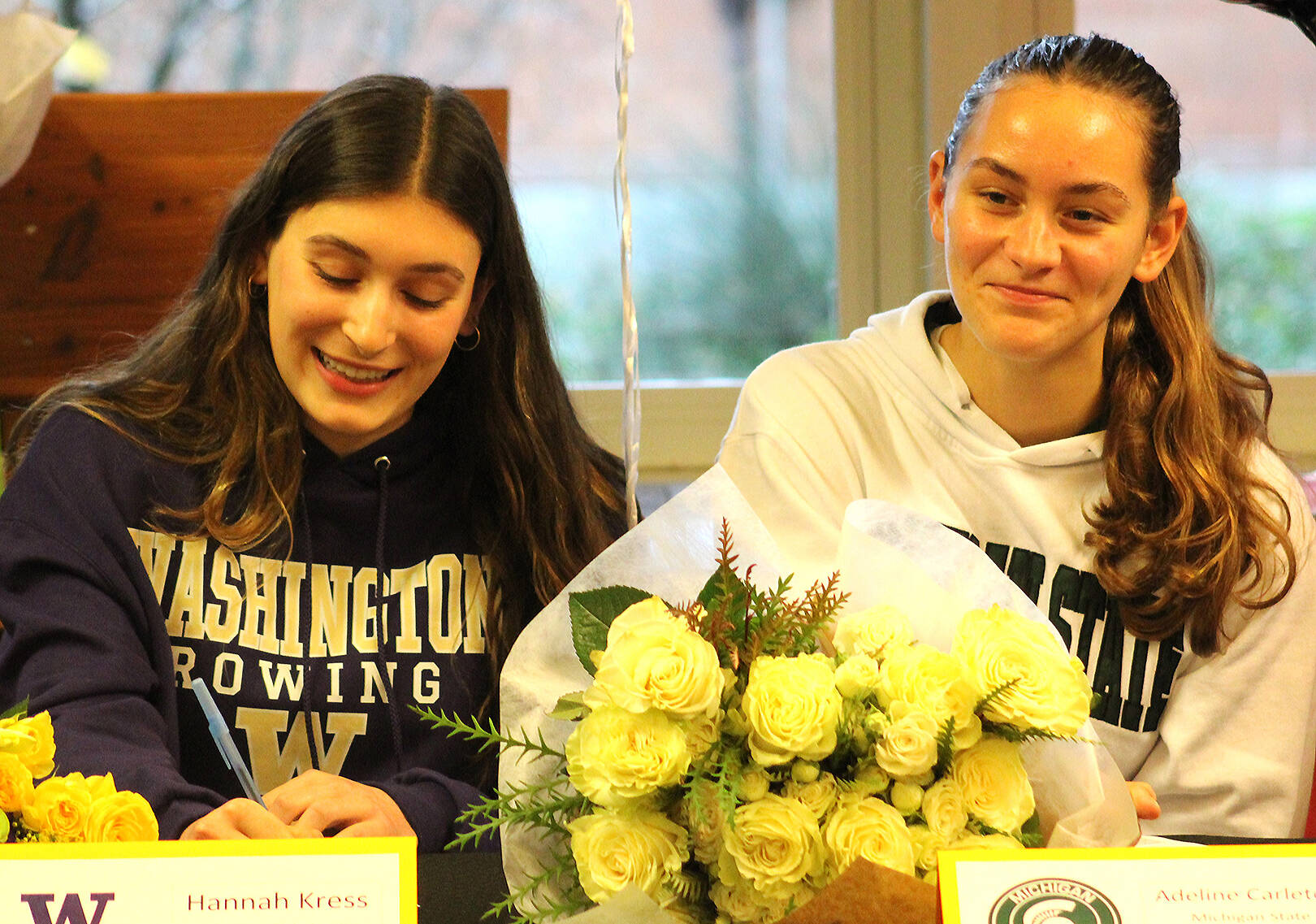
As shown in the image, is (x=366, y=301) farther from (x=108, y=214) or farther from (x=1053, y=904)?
(x=108, y=214)

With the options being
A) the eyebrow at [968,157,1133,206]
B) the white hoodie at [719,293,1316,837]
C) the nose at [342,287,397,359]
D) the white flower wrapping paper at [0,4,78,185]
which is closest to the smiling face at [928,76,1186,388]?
the eyebrow at [968,157,1133,206]

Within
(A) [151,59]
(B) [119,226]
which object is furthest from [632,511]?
(A) [151,59]

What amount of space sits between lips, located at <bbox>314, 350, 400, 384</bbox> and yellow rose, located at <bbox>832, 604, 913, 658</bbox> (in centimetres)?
70

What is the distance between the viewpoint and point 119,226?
217cm

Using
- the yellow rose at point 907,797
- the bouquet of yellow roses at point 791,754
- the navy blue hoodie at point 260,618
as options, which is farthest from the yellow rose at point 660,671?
the navy blue hoodie at point 260,618

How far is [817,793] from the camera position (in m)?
0.75

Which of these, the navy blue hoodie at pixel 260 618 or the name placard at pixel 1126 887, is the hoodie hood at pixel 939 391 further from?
the name placard at pixel 1126 887

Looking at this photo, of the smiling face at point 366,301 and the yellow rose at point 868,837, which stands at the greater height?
the smiling face at point 366,301

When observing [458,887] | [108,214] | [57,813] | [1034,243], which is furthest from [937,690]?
[108,214]

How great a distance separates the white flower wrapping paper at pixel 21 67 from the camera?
1909 millimetres

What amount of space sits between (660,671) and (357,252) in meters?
0.73

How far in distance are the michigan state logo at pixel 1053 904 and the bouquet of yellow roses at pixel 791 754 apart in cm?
5

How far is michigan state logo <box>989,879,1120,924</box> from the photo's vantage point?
699mm

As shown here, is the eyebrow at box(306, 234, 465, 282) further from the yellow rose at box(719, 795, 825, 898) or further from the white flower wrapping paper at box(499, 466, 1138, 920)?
the yellow rose at box(719, 795, 825, 898)
